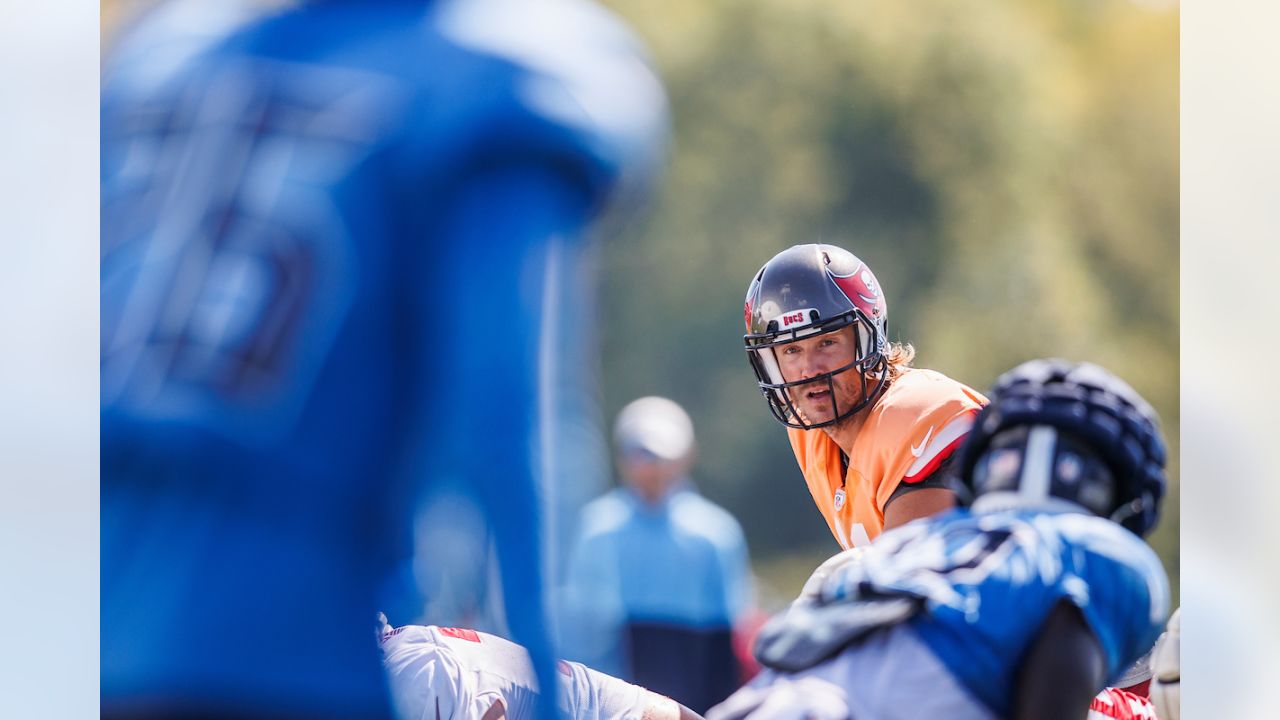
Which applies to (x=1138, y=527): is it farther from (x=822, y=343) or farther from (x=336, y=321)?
(x=336, y=321)

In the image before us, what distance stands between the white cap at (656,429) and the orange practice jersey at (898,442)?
2.76 feet

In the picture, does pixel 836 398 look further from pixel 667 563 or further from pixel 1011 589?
pixel 667 563

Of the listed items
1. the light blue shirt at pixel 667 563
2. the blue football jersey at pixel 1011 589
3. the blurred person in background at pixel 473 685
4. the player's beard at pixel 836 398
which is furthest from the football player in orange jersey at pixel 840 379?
the light blue shirt at pixel 667 563

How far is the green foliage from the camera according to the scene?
2.57 m

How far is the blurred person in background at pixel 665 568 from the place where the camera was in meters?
3.06

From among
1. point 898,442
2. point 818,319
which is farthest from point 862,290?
point 898,442

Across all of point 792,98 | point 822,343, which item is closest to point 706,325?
point 822,343

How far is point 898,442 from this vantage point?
2.02m

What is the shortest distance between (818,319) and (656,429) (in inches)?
40.0

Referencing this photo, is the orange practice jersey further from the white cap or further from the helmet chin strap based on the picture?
the white cap

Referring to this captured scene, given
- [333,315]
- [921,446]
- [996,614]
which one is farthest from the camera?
[921,446]
